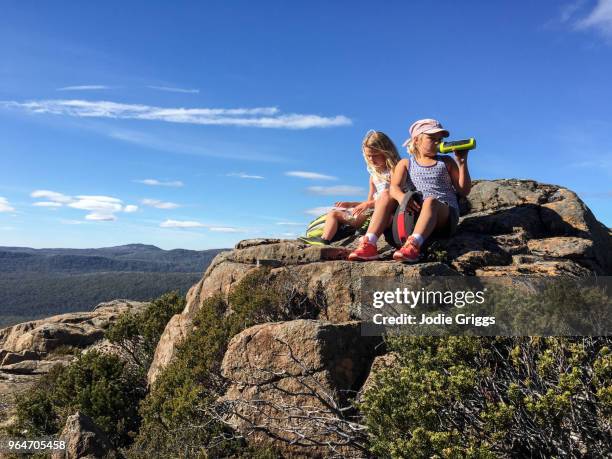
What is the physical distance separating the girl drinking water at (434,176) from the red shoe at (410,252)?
45 centimetres

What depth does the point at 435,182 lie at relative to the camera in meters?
8.27

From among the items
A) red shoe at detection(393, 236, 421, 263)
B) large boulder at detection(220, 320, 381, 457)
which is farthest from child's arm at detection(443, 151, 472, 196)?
large boulder at detection(220, 320, 381, 457)

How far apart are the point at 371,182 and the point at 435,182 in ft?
5.44

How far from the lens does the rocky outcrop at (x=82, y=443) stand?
7277 millimetres

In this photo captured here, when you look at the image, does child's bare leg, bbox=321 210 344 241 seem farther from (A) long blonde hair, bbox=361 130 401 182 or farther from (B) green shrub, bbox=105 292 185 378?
(B) green shrub, bbox=105 292 185 378

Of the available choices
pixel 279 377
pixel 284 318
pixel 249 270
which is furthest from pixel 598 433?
pixel 249 270

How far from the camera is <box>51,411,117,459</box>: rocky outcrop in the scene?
7277 millimetres

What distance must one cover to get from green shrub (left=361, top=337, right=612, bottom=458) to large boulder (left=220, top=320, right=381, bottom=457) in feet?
3.23

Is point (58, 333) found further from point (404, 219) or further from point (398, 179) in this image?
point (404, 219)

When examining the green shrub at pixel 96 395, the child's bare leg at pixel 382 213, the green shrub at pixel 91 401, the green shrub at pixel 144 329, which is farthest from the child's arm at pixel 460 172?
the green shrub at pixel 144 329

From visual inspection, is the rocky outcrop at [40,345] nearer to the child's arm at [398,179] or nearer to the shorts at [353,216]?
the shorts at [353,216]

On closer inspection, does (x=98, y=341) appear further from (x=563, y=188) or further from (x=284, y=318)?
(x=563, y=188)

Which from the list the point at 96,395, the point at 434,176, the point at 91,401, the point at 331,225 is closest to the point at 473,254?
the point at 434,176

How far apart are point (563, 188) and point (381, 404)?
7.74 meters
